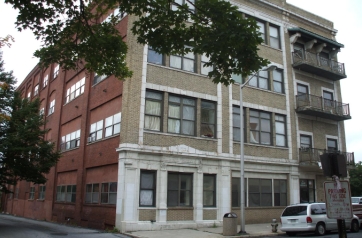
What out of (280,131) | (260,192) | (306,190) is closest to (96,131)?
(260,192)

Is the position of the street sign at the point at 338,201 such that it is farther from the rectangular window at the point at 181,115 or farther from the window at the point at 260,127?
the window at the point at 260,127

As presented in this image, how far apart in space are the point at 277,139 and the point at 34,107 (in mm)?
16612

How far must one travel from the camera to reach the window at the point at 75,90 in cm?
2750

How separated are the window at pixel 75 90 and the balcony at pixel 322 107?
51.5 feet

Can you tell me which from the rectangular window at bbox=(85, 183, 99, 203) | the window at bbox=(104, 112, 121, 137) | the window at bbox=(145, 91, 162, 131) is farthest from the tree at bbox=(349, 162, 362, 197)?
the window at bbox=(104, 112, 121, 137)

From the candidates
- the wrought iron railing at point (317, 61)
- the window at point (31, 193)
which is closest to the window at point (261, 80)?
the wrought iron railing at point (317, 61)

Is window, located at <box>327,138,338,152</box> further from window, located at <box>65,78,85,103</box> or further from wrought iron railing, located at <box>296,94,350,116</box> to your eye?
window, located at <box>65,78,85,103</box>

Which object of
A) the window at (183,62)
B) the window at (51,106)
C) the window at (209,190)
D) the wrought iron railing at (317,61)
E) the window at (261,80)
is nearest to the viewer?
the window at (209,190)

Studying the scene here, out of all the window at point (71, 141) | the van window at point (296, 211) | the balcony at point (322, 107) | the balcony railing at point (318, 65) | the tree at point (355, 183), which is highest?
the balcony railing at point (318, 65)

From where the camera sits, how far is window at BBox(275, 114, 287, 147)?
26.1 metres

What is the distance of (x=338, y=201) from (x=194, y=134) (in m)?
15.6

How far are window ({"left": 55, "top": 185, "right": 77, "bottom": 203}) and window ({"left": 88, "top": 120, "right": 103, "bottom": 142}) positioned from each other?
3.90 metres

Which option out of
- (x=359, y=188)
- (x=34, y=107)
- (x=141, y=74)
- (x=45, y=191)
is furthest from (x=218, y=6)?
(x=359, y=188)

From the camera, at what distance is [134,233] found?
709 inches
